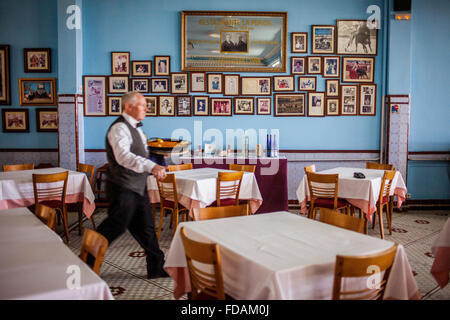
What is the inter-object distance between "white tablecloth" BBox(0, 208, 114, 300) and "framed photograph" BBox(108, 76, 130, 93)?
185 inches

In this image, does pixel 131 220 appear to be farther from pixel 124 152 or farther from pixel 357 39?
pixel 357 39

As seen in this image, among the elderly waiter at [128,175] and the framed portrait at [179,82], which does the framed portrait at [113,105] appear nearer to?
the framed portrait at [179,82]

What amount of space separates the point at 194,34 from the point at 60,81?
8.25 feet

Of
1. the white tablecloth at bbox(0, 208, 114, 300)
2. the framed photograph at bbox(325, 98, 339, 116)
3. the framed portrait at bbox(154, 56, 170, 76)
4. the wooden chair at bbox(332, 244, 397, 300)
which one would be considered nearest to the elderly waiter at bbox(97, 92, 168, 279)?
the white tablecloth at bbox(0, 208, 114, 300)

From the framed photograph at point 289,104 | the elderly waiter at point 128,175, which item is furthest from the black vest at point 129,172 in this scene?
the framed photograph at point 289,104

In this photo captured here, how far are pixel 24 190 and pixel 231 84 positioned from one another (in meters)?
3.91

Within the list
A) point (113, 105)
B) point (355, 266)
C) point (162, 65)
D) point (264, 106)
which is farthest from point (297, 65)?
point (355, 266)

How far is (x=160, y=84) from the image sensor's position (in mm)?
6914

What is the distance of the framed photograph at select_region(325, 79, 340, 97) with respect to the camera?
6973 millimetres

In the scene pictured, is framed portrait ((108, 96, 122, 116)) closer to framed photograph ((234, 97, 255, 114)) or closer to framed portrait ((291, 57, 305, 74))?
framed photograph ((234, 97, 255, 114))

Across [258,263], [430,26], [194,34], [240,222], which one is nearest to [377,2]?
[430,26]

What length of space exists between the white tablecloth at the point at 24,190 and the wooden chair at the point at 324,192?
→ 295 cm

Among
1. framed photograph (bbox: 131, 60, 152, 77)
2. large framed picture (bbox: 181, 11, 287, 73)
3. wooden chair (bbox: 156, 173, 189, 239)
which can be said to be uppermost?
large framed picture (bbox: 181, 11, 287, 73)
